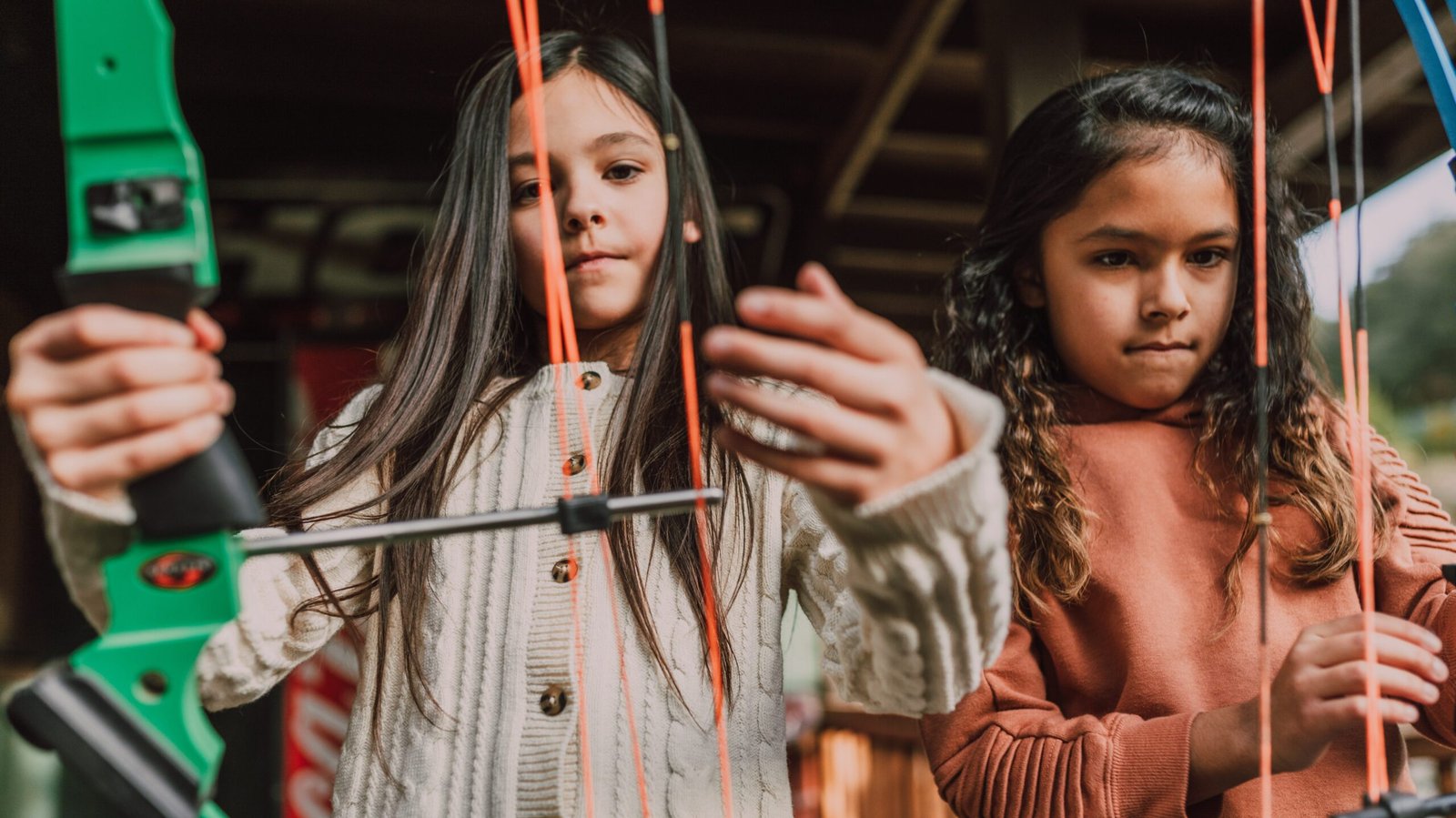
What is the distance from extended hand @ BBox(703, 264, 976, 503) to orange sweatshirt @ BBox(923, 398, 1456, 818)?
42 cm

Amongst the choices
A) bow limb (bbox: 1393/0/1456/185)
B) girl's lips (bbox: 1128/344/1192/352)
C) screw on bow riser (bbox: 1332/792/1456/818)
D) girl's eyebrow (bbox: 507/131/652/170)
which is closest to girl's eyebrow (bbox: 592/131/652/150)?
girl's eyebrow (bbox: 507/131/652/170)

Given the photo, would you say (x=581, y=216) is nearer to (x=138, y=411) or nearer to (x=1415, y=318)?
(x=138, y=411)

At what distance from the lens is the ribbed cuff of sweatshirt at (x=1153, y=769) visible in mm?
850

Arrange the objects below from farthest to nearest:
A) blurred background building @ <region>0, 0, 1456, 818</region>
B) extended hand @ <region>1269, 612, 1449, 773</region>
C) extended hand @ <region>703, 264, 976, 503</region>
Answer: blurred background building @ <region>0, 0, 1456, 818</region>
extended hand @ <region>1269, 612, 1449, 773</region>
extended hand @ <region>703, 264, 976, 503</region>

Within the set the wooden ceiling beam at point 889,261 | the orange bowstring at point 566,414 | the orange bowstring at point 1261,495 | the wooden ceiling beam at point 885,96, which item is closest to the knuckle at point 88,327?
the orange bowstring at point 566,414

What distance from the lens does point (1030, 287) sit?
1.10 meters

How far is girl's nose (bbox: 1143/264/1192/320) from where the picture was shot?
3.14ft

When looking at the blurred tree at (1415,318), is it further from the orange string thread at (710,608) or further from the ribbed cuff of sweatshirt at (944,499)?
the ribbed cuff of sweatshirt at (944,499)

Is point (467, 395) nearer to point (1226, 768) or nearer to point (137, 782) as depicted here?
point (137, 782)

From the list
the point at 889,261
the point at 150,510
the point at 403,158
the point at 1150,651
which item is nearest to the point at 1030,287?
the point at 1150,651

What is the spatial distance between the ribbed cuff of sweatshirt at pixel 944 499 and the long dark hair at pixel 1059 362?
A: 0.43 meters

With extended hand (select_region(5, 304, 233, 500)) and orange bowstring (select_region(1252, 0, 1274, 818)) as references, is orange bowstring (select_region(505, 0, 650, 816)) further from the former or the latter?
orange bowstring (select_region(1252, 0, 1274, 818))

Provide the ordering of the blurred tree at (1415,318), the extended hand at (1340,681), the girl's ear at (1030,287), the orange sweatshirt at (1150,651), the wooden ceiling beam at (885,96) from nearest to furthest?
1. the extended hand at (1340,681)
2. the orange sweatshirt at (1150,651)
3. the girl's ear at (1030,287)
4. the wooden ceiling beam at (885,96)
5. the blurred tree at (1415,318)

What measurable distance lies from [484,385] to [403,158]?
188 cm
